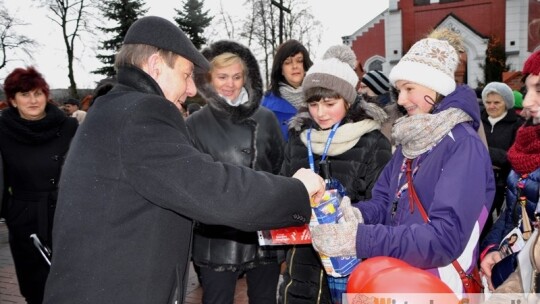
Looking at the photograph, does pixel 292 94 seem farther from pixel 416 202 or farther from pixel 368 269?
pixel 368 269

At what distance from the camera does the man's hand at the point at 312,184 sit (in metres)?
1.95

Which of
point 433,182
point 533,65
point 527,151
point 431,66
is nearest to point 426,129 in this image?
point 433,182

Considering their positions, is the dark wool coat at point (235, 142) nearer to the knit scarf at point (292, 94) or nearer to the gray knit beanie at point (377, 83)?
the knit scarf at point (292, 94)

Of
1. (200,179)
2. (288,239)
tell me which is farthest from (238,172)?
(288,239)

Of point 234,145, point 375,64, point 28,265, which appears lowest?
point 28,265

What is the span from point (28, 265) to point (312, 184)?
10.6 ft

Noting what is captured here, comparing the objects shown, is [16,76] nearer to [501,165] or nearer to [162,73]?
[162,73]

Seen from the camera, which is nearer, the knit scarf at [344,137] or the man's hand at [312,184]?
the man's hand at [312,184]

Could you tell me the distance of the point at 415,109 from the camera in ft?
7.68

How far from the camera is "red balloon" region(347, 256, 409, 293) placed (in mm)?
1801

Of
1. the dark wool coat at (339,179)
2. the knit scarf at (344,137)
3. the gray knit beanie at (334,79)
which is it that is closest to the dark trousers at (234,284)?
the dark wool coat at (339,179)

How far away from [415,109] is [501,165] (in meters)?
3.57

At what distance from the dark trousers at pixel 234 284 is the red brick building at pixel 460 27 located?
27.2 meters

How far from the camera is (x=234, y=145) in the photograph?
3.47 meters
